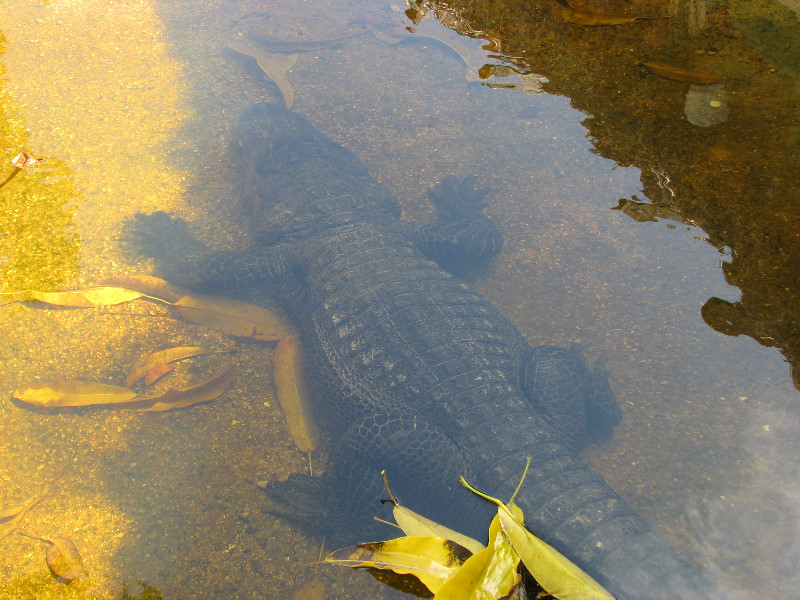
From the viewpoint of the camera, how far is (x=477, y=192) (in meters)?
3.82

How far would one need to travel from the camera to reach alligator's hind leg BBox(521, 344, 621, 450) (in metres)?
2.85

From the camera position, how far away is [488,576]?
1679 mm

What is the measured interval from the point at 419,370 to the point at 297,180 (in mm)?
2108

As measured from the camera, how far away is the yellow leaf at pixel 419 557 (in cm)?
188

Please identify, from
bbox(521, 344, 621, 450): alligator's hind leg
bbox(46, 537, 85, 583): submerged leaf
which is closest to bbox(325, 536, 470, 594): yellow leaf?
bbox(521, 344, 621, 450): alligator's hind leg

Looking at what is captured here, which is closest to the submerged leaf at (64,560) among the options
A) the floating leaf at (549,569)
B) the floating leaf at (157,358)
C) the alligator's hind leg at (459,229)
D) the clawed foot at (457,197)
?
the floating leaf at (157,358)

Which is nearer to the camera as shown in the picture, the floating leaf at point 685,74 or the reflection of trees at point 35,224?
the reflection of trees at point 35,224

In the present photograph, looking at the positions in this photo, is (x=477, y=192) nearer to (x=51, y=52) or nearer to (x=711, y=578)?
(x=711, y=578)

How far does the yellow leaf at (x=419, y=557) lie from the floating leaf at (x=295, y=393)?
899mm

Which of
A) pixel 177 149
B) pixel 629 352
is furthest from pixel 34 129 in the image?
pixel 629 352

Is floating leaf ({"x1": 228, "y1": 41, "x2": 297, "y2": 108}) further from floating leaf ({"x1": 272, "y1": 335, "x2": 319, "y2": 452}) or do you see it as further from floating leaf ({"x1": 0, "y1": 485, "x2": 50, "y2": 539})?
floating leaf ({"x1": 0, "y1": 485, "x2": 50, "y2": 539})

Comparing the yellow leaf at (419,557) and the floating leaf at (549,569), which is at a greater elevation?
the floating leaf at (549,569)

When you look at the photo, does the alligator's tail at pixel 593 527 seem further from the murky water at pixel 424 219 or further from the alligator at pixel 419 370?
the murky water at pixel 424 219

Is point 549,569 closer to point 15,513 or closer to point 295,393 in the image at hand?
point 295,393
